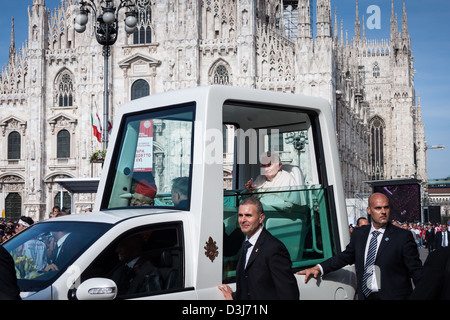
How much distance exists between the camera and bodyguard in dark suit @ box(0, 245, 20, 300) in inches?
113

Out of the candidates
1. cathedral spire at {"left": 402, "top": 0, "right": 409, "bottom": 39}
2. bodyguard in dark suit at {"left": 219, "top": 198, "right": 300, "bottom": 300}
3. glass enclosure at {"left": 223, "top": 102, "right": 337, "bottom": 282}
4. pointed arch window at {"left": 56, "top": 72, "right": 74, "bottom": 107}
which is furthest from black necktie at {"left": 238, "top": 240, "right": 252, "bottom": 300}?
cathedral spire at {"left": 402, "top": 0, "right": 409, "bottom": 39}

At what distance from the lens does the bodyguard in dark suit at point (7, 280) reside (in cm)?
287

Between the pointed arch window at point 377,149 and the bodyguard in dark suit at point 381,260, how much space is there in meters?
62.3

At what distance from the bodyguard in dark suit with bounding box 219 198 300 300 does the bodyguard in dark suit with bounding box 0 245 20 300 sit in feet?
4.93

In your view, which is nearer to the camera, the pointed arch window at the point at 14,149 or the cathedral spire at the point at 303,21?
the cathedral spire at the point at 303,21

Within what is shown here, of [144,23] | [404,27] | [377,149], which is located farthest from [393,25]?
[144,23]

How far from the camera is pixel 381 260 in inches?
175

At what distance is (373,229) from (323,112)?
4.12ft

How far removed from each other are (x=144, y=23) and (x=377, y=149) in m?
38.6

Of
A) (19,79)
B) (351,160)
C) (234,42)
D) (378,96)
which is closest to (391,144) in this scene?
(378,96)

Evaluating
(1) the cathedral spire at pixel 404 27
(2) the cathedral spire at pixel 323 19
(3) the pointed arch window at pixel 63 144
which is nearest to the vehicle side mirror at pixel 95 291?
(2) the cathedral spire at pixel 323 19

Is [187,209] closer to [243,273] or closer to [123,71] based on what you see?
[243,273]

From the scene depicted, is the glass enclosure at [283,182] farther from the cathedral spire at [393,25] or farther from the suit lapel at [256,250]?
the cathedral spire at [393,25]

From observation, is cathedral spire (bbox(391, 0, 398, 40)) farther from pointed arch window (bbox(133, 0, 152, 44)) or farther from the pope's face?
the pope's face
